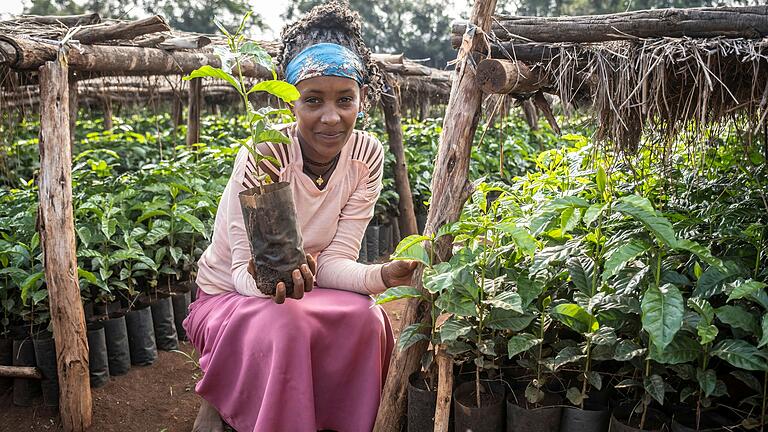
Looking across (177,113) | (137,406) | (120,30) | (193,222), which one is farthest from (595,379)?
(177,113)

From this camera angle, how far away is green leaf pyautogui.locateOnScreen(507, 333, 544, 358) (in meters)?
2.06

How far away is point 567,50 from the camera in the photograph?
2.45 metres

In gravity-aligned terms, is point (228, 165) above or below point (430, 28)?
below

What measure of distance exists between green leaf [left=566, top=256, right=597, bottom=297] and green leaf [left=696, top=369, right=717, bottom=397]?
38 centimetres

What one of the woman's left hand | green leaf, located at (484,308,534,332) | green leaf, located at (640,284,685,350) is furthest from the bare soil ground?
green leaf, located at (640,284,685,350)

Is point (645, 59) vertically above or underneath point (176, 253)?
above

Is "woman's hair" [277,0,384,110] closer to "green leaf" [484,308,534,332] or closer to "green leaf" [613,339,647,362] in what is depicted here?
"green leaf" [484,308,534,332]

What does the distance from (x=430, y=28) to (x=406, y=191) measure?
76.3ft

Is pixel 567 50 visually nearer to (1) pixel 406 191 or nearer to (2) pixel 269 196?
(2) pixel 269 196

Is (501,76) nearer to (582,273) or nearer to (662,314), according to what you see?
(582,273)

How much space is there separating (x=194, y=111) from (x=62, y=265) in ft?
11.5

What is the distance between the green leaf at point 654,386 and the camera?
74.5 inches

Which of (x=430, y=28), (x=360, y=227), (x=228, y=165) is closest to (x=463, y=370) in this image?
(x=360, y=227)

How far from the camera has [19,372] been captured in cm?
315
